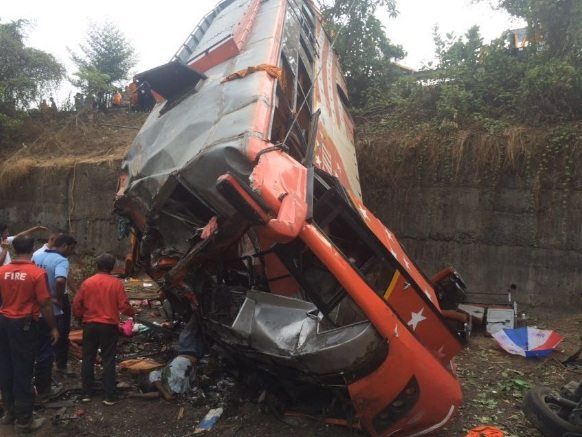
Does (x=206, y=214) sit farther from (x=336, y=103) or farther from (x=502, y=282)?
(x=502, y=282)

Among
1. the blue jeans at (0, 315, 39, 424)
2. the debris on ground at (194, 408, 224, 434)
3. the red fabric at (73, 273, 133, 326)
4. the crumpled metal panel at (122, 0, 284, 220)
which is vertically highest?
the crumpled metal panel at (122, 0, 284, 220)

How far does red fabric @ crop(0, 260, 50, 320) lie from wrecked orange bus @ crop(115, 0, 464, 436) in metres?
0.81

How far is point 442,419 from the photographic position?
3.26 m

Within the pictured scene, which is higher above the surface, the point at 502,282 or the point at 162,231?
the point at 162,231

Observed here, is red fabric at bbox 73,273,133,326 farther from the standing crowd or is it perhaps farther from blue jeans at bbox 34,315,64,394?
blue jeans at bbox 34,315,64,394

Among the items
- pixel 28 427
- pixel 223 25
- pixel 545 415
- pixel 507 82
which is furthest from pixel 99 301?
pixel 507 82

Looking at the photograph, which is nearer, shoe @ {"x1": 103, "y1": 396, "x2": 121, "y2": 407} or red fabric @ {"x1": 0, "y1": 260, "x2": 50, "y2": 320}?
red fabric @ {"x1": 0, "y1": 260, "x2": 50, "y2": 320}

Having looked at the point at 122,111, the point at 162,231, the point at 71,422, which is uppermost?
the point at 122,111

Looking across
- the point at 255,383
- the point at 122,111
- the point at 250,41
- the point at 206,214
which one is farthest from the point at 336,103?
the point at 122,111

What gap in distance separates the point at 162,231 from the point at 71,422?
1717 mm

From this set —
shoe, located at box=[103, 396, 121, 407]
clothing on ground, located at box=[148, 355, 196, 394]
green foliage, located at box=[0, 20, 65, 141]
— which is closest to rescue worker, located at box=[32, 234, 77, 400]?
shoe, located at box=[103, 396, 121, 407]

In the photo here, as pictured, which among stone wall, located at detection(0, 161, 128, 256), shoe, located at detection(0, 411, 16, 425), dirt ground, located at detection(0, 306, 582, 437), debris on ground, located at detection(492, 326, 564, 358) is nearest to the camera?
dirt ground, located at detection(0, 306, 582, 437)

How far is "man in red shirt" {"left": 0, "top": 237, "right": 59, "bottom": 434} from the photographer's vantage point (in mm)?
3654

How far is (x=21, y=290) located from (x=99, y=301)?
0.69m
